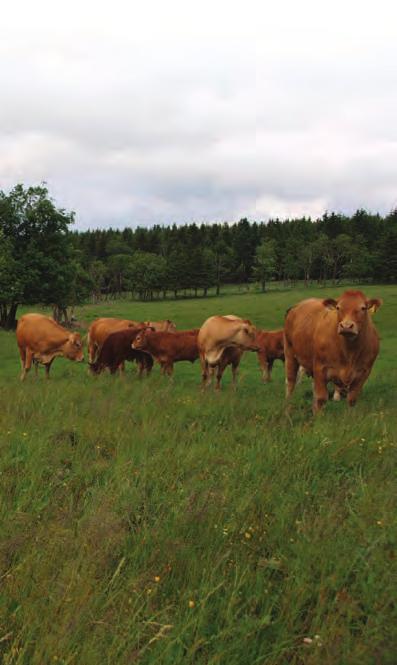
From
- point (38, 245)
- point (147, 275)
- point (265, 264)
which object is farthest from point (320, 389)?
point (147, 275)

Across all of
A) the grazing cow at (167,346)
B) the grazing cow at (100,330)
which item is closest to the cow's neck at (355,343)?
the grazing cow at (167,346)

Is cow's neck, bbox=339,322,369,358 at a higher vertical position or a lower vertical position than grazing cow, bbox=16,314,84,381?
higher

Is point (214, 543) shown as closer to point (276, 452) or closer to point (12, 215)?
point (276, 452)

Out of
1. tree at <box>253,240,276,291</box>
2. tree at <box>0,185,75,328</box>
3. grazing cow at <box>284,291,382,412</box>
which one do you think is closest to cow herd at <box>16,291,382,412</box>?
grazing cow at <box>284,291,382,412</box>

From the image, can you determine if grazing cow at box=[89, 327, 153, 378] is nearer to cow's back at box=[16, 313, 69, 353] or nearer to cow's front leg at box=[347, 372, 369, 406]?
cow's back at box=[16, 313, 69, 353]

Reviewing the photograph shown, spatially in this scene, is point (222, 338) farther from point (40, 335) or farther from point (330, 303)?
point (40, 335)

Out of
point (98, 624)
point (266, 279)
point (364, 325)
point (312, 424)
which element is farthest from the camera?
point (266, 279)

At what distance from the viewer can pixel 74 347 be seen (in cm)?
1559

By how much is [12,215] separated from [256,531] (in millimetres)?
41243

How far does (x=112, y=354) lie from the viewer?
50.7 feet

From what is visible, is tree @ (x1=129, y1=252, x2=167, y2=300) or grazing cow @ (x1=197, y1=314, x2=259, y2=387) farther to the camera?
tree @ (x1=129, y1=252, x2=167, y2=300)

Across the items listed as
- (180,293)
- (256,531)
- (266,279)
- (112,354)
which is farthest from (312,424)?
(180,293)

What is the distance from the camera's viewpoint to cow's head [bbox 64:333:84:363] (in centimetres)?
1548

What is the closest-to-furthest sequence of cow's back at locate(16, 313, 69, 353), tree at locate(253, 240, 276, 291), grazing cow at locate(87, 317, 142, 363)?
cow's back at locate(16, 313, 69, 353) < grazing cow at locate(87, 317, 142, 363) < tree at locate(253, 240, 276, 291)
